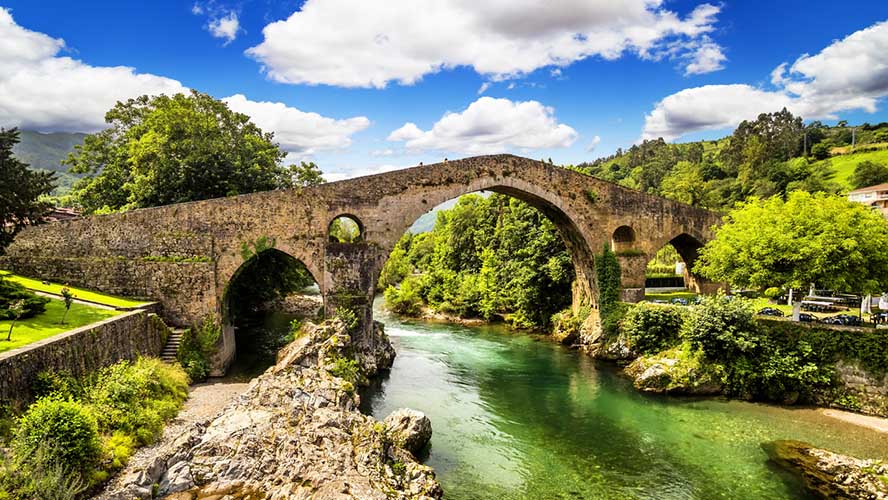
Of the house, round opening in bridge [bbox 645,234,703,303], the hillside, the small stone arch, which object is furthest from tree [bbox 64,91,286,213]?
the house

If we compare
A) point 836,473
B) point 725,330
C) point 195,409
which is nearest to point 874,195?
point 725,330

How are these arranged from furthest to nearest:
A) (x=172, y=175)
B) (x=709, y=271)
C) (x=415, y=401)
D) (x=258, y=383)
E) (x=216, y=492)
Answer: (x=172, y=175) < (x=709, y=271) < (x=415, y=401) < (x=258, y=383) < (x=216, y=492)

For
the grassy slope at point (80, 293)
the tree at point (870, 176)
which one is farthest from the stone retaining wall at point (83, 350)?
the tree at point (870, 176)

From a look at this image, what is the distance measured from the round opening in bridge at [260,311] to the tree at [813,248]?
16.9 meters

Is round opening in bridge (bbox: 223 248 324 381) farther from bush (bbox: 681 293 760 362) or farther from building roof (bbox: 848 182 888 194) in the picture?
building roof (bbox: 848 182 888 194)

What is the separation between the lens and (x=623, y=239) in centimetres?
2755

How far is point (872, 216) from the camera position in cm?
1848

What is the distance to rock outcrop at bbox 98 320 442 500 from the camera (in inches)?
357

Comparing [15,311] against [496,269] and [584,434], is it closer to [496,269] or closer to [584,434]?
[584,434]

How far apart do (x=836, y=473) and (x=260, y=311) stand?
1221 inches

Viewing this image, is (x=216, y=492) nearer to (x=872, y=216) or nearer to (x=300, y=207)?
(x=300, y=207)

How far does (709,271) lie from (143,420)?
67.0 ft

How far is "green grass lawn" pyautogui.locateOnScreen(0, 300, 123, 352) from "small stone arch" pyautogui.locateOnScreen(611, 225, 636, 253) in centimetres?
2233

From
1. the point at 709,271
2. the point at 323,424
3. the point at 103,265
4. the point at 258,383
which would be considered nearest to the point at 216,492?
the point at 323,424
